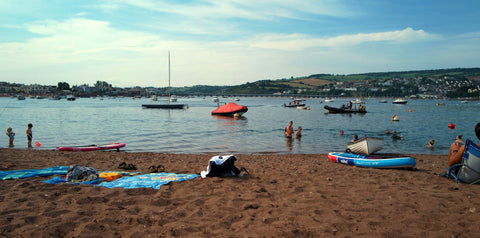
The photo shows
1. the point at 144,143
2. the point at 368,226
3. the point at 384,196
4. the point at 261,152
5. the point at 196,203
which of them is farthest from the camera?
the point at 144,143

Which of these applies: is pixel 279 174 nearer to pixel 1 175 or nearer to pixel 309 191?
pixel 309 191

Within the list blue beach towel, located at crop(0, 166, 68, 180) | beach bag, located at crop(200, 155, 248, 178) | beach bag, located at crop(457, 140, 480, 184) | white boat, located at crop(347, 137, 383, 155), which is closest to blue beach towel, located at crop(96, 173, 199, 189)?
beach bag, located at crop(200, 155, 248, 178)

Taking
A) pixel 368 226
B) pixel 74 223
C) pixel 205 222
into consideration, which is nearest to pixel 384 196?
pixel 368 226

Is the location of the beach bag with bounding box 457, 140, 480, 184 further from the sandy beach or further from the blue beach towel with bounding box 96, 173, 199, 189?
the blue beach towel with bounding box 96, 173, 199, 189

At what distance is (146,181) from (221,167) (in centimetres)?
211

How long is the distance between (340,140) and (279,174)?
15257 millimetres

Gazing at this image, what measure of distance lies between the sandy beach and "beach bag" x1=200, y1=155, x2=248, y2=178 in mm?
377

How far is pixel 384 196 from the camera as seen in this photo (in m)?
7.24

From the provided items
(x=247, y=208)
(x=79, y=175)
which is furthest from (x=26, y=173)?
(x=247, y=208)

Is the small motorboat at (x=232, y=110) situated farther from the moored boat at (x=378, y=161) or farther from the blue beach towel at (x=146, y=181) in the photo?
the blue beach towel at (x=146, y=181)

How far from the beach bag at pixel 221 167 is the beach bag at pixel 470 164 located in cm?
633

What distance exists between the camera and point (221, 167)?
895 centimetres

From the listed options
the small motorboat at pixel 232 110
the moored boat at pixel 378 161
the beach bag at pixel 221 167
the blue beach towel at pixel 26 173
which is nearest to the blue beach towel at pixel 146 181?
the beach bag at pixel 221 167

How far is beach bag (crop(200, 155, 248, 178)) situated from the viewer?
29.1 ft
